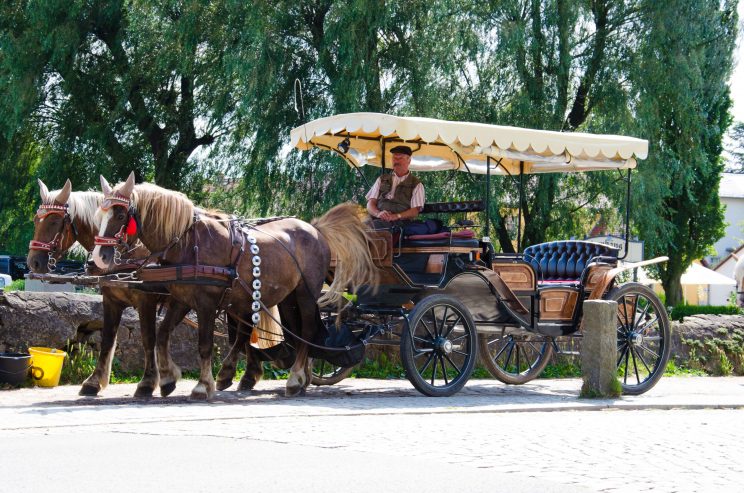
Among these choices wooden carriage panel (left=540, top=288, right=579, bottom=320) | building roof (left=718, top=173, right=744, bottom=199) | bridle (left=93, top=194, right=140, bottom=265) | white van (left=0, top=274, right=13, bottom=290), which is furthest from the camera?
building roof (left=718, top=173, right=744, bottom=199)

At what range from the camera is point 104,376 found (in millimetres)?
10758

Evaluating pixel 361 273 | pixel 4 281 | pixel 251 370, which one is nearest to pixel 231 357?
pixel 251 370

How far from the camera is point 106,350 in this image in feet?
35.6

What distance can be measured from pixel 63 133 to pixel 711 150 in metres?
16.0

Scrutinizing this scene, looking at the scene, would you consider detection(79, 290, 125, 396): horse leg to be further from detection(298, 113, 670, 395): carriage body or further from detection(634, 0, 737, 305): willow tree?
detection(634, 0, 737, 305): willow tree

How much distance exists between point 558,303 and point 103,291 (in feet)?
16.9

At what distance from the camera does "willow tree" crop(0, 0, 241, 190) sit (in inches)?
885

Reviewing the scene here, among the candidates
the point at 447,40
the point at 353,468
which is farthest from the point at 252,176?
the point at 353,468

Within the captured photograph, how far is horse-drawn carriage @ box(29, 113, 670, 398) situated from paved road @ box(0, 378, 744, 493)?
0.62m

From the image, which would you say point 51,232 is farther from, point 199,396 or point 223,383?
point 223,383

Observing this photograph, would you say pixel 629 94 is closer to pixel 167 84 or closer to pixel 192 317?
pixel 167 84

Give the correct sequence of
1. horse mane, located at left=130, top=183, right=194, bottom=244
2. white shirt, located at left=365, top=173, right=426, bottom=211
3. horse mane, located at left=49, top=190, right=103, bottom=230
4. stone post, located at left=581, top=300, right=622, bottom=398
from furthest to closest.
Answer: white shirt, located at left=365, top=173, right=426, bottom=211
stone post, located at left=581, top=300, right=622, bottom=398
horse mane, located at left=49, top=190, right=103, bottom=230
horse mane, located at left=130, top=183, right=194, bottom=244

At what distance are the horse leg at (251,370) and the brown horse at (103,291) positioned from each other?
959mm

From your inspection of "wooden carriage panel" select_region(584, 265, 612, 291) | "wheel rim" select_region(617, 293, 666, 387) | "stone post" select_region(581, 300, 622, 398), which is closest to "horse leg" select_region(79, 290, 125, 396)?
"stone post" select_region(581, 300, 622, 398)
